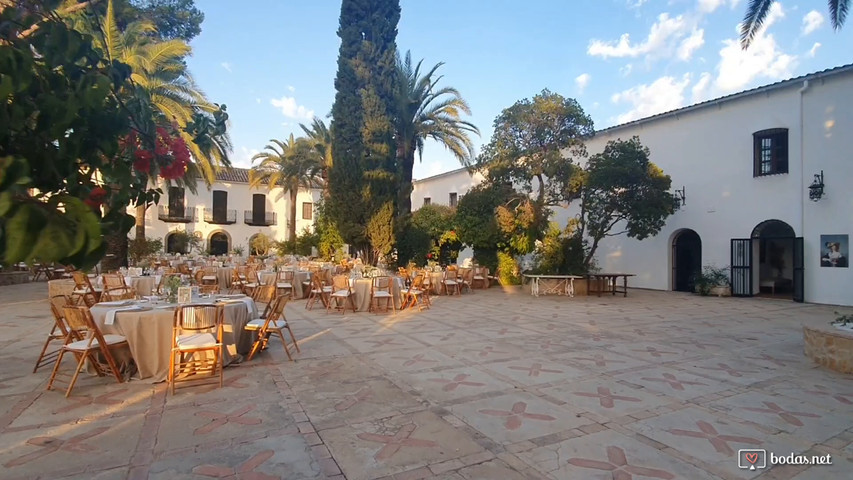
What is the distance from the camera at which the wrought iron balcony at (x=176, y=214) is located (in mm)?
30422

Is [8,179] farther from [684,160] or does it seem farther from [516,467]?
[684,160]

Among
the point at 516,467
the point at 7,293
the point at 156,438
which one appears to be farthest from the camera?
the point at 7,293

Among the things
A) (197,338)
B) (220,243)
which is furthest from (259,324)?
(220,243)

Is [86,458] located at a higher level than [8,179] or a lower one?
lower

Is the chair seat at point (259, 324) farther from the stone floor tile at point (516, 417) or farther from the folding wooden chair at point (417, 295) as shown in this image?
the folding wooden chair at point (417, 295)

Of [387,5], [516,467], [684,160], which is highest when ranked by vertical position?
[387,5]

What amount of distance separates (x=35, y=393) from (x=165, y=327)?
1.23 meters

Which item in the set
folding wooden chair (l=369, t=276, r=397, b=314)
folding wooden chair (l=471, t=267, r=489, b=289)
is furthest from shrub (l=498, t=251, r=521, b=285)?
folding wooden chair (l=369, t=276, r=397, b=314)

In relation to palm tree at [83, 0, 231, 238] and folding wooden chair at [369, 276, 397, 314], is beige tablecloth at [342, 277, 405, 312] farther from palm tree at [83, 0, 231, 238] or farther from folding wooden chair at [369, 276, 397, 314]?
palm tree at [83, 0, 231, 238]

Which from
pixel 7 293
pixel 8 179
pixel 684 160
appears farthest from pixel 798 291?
pixel 7 293

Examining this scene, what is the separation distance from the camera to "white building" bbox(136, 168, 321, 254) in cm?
3064

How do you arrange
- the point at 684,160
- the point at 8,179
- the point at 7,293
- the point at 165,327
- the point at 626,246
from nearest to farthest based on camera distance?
the point at 8,179
the point at 165,327
the point at 7,293
the point at 684,160
the point at 626,246

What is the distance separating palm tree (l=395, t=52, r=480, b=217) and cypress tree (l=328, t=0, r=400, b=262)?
603 millimetres

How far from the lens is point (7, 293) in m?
12.8
